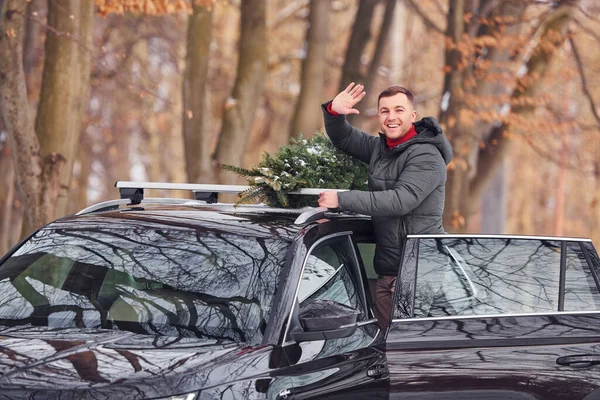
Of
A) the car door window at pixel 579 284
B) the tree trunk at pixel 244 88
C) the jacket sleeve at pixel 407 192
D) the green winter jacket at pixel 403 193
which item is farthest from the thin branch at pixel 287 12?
the car door window at pixel 579 284

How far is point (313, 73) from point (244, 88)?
7.78 feet

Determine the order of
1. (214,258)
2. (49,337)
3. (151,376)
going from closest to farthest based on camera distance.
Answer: (151,376) < (49,337) < (214,258)

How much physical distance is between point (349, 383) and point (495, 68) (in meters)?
12.9

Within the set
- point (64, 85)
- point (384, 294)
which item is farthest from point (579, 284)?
point (64, 85)

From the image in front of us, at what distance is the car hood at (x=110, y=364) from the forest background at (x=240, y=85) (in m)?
5.19

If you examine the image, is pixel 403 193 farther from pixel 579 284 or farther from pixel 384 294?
pixel 579 284

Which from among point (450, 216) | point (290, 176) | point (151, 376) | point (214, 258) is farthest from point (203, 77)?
point (151, 376)

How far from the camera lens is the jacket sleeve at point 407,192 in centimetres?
579

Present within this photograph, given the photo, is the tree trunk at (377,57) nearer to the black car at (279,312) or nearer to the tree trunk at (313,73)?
the tree trunk at (313,73)

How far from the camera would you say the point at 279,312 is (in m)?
4.90

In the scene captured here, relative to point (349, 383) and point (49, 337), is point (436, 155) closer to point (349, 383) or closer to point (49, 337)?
point (349, 383)

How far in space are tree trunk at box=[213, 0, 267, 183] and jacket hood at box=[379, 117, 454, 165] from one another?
8.66 m

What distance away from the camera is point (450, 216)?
1669 centimetres

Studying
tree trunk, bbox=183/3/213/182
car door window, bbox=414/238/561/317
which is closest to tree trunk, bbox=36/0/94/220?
tree trunk, bbox=183/3/213/182
